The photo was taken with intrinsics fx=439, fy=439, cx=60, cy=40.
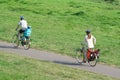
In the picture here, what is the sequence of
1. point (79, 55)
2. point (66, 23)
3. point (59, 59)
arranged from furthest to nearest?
point (66, 23) < point (79, 55) < point (59, 59)

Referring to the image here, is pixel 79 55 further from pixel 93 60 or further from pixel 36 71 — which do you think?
pixel 36 71

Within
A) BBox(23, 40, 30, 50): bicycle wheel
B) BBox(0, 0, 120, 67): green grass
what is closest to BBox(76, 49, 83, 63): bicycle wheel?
BBox(0, 0, 120, 67): green grass

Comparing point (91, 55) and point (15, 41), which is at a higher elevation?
point (91, 55)

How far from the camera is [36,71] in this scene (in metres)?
21.4

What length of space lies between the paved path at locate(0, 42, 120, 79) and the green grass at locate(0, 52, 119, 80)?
→ 1.06 meters

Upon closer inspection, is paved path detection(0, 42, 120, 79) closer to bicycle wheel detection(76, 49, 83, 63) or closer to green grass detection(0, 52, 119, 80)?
bicycle wheel detection(76, 49, 83, 63)

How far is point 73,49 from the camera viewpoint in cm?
2844

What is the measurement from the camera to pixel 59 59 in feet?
84.3

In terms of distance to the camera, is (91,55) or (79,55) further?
(79,55)

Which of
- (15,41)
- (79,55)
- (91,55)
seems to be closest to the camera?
(91,55)

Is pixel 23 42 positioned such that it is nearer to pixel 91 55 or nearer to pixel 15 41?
pixel 15 41

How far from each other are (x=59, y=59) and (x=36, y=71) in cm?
446

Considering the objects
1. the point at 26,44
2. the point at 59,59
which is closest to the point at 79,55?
the point at 59,59

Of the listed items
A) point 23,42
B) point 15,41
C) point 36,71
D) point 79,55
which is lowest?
point 79,55
